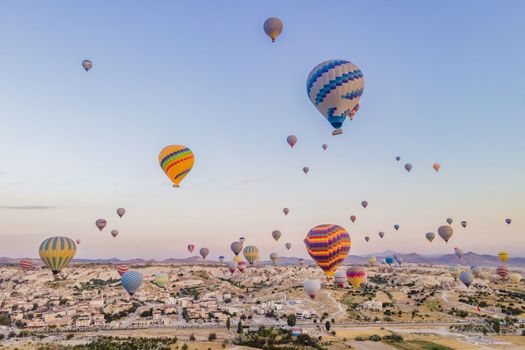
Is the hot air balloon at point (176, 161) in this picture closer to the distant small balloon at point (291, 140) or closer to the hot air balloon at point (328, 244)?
the distant small balloon at point (291, 140)

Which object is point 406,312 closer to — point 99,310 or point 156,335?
point 156,335

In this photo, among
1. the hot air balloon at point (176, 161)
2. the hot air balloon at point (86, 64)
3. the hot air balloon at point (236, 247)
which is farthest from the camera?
the hot air balloon at point (236, 247)

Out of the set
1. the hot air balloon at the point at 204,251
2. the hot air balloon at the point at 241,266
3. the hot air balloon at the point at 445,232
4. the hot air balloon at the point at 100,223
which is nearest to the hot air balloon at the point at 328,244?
the hot air balloon at the point at 445,232

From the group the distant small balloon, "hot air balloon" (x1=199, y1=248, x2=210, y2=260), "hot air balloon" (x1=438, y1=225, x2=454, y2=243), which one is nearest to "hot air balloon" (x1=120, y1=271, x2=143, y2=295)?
the distant small balloon

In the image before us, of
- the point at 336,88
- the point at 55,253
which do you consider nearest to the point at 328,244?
the point at 336,88

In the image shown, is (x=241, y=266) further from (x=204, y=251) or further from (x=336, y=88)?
(x=336, y=88)

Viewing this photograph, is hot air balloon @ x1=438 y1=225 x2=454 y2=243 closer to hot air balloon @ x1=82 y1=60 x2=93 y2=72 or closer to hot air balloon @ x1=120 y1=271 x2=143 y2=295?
hot air balloon @ x1=120 y1=271 x2=143 y2=295
